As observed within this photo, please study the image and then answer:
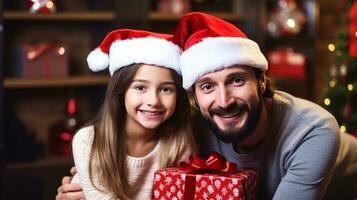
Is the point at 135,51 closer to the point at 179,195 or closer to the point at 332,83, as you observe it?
the point at 179,195

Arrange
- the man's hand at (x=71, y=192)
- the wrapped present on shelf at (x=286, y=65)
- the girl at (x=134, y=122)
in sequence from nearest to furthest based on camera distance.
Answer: the girl at (x=134, y=122) < the man's hand at (x=71, y=192) < the wrapped present on shelf at (x=286, y=65)

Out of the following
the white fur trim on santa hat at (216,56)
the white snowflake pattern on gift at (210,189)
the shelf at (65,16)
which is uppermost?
the shelf at (65,16)

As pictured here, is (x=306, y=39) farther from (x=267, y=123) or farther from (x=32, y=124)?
(x=267, y=123)

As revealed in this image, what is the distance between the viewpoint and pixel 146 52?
173cm

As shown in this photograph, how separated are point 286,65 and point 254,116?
2.53 meters

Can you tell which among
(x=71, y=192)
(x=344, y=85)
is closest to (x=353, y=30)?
(x=344, y=85)

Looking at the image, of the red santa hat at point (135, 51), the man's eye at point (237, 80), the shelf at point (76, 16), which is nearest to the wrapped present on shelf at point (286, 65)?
the shelf at point (76, 16)

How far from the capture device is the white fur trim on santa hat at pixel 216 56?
1.59 metres

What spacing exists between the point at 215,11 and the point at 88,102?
1.05 metres

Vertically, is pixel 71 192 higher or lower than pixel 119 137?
lower

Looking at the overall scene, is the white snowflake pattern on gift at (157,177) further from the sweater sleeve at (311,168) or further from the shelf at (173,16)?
the shelf at (173,16)

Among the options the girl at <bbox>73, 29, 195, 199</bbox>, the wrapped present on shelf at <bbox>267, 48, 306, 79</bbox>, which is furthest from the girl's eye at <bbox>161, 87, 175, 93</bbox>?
the wrapped present on shelf at <bbox>267, 48, 306, 79</bbox>

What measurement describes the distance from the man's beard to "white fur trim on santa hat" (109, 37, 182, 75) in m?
0.22

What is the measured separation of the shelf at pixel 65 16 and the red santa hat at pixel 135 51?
1564mm
